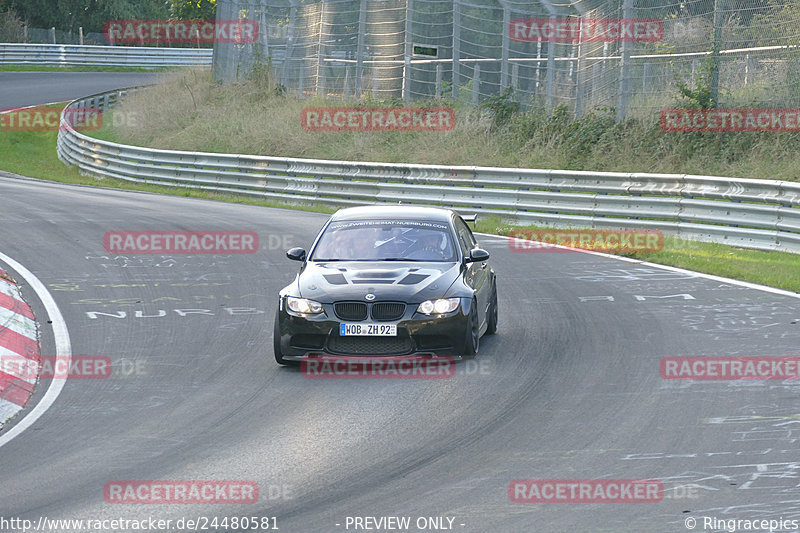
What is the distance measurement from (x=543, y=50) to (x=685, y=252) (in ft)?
37.9

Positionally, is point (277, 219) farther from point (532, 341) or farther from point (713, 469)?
point (713, 469)

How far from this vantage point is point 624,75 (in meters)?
24.5

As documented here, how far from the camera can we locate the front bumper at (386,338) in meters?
10.2

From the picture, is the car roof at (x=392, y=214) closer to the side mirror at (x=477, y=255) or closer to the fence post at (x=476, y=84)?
the side mirror at (x=477, y=255)

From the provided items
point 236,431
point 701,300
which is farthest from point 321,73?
point 236,431

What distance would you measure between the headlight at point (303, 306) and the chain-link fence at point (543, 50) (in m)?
14.7

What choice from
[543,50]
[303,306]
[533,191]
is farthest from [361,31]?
[303,306]

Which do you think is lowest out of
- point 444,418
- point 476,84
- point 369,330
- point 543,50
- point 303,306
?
point 444,418

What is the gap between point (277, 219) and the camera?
2262 cm

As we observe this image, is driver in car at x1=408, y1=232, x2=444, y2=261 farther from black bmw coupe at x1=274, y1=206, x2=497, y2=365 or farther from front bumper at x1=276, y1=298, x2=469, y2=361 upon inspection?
front bumper at x1=276, y1=298, x2=469, y2=361

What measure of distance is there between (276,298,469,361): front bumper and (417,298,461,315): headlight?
39mm

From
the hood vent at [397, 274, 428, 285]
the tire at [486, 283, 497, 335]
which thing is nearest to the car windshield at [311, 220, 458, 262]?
the hood vent at [397, 274, 428, 285]

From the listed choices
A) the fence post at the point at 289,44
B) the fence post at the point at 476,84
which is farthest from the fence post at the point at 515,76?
the fence post at the point at 289,44

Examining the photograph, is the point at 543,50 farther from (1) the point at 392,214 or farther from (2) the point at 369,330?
(2) the point at 369,330
